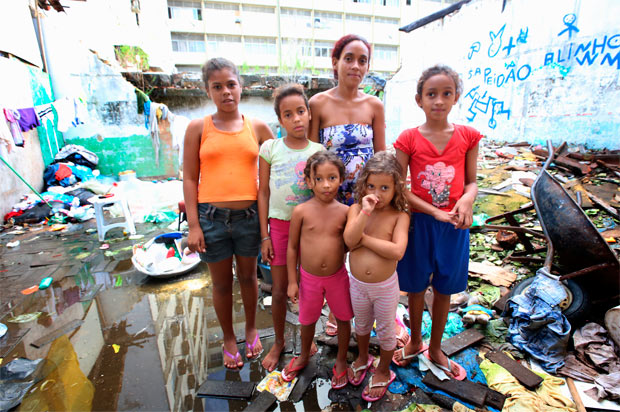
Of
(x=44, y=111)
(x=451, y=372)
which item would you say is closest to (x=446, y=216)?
(x=451, y=372)

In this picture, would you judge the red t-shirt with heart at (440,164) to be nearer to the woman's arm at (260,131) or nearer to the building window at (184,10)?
the woman's arm at (260,131)

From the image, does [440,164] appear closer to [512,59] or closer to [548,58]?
[548,58]

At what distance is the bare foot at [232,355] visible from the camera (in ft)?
7.73

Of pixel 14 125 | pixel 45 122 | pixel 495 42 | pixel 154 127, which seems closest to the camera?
pixel 14 125

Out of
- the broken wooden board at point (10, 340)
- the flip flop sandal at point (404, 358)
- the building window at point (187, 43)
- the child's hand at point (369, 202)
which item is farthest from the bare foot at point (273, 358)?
the building window at point (187, 43)

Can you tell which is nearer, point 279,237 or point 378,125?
point 279,237

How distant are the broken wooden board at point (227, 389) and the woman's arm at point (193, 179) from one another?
0.96 meters

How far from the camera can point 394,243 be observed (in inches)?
70.5

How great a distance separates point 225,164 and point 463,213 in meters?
1.52

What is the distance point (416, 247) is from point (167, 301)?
2757 mm

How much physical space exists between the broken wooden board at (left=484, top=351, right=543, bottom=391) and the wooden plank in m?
0.31

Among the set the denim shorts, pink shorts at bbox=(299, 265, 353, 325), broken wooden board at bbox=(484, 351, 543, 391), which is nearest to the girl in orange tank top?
the denim shorts

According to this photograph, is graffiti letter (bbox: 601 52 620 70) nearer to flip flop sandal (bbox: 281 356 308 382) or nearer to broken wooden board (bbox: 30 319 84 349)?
flip flop sandal (bbox: 281 356 308 382)

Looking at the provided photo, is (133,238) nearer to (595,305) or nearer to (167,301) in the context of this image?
(167,301)
